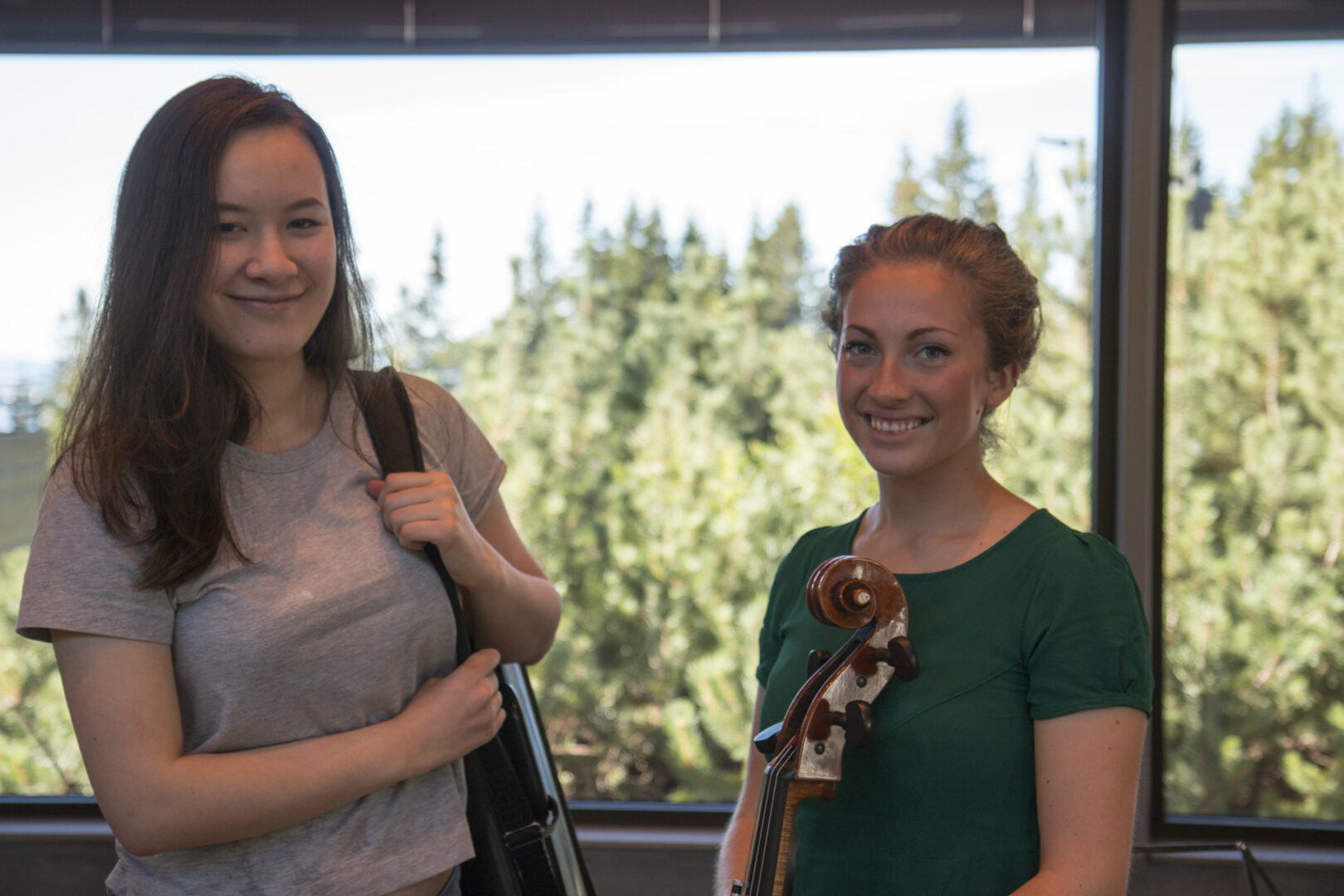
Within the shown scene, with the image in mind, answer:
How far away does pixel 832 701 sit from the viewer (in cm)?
107

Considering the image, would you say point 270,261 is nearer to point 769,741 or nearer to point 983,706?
point 769,741

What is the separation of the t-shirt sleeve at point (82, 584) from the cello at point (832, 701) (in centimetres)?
65

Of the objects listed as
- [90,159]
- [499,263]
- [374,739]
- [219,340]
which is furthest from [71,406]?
[90,159]

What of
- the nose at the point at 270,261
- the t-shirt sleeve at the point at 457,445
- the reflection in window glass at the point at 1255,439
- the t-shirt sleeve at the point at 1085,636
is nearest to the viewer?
the t-shirt sleeve at the point at 1085,636

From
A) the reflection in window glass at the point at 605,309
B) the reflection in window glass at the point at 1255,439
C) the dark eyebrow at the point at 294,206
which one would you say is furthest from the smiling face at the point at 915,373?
the reflection in window glass at the point at 1255,439

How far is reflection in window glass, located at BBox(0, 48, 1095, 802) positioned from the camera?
93.4 inches

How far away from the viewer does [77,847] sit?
2.30m

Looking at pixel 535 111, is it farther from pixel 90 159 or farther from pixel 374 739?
pixel 374 739

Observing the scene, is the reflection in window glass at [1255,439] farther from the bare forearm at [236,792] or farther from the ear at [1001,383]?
the bare forearm at [236,792]

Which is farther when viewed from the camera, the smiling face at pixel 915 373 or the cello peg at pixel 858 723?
the smiling face at pixel 915 373

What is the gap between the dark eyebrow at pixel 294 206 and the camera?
44.1 inches

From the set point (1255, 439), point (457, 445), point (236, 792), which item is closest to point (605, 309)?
point (457, 445)

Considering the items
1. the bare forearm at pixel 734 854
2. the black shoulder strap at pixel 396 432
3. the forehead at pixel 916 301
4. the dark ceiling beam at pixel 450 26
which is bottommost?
the bare forearm at pixel 734 854

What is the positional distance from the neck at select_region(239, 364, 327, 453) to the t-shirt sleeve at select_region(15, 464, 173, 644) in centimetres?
19
